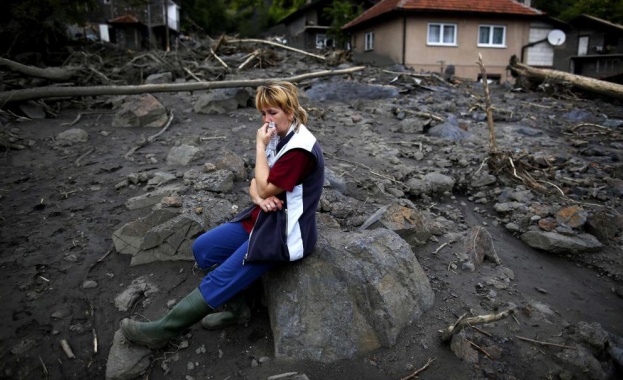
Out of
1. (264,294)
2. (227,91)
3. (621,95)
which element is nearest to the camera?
(264,294)

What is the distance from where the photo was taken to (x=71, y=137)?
5.75 meters

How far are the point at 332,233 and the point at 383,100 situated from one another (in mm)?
7668

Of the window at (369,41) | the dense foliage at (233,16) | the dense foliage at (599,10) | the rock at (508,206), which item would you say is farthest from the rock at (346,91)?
the dense foliage at (233,16)

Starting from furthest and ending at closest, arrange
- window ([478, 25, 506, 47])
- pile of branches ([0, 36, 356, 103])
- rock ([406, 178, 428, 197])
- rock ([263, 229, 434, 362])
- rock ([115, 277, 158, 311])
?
1. window ([478, 25, 506, 47])
2. pile of branches ([0, 36, 356, 103])
3. rock ([406, 178, 428, 197])
4. rock ([115, 277, 158, 311])
5. rock ([263, 229, 434, 362])

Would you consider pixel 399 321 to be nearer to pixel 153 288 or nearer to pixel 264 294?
pixel 264 294

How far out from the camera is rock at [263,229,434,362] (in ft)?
8.23

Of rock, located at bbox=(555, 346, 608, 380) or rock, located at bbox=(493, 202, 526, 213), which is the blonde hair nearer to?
rock, located at bbox=(555, 346, 608, 380)

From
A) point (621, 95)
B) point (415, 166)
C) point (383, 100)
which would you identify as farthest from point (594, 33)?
point (415, 166)

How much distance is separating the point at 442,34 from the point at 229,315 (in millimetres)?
20020

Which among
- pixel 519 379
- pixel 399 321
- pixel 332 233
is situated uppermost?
pixel 332 233

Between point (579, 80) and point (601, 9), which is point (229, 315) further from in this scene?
point (601, 9)

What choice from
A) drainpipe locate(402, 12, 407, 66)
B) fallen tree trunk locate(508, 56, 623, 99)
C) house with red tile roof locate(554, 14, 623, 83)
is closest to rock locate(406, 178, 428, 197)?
fallen tree trunk locate(508, 56, 623, 99)

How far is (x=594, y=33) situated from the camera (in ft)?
80.9

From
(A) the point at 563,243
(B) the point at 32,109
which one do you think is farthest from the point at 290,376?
(B) the point at 32,109
